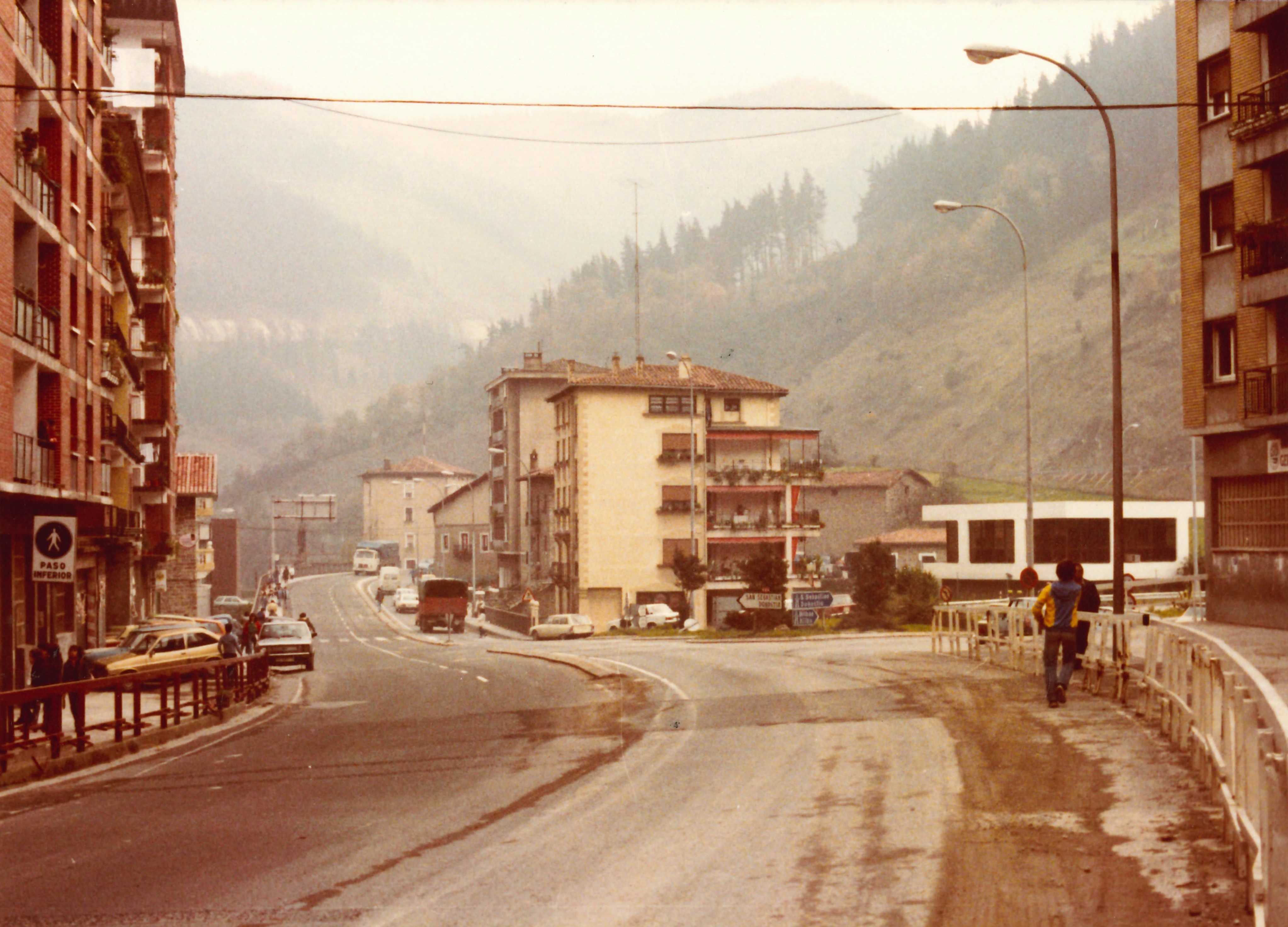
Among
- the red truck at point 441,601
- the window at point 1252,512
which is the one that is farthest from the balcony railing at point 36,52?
the red truck at point 441,601

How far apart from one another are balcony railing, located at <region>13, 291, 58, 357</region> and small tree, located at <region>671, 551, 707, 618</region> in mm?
45417

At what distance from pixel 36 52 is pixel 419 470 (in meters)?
137

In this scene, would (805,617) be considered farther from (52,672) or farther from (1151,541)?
(1151,541)

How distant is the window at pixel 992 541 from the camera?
279ft

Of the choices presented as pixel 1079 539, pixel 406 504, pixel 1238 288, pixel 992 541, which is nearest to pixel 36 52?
pixel 1238 288

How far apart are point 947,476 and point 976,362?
58.2m

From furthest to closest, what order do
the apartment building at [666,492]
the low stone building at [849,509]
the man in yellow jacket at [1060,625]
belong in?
the low stone building at [849,509], the apartment building at [666,492], the man in yellow jacket at [1060,625]

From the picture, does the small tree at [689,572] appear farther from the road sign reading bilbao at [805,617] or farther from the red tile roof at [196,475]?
the road sign reading bilbao at [805,617]

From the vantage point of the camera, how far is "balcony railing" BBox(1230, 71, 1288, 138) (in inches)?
1219

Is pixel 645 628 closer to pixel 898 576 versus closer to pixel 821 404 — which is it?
pixel 898 576

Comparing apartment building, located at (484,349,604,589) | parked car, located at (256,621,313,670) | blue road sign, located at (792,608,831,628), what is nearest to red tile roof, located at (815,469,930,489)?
apartment building, located at (484,349,604,589)

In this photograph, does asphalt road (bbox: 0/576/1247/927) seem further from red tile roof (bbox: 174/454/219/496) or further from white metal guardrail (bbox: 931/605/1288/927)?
Answer: red tile roof (bbox: 174/454/219/496)

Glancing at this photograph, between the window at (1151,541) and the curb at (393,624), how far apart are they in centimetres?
3993

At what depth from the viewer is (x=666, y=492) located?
84875 millimetres
